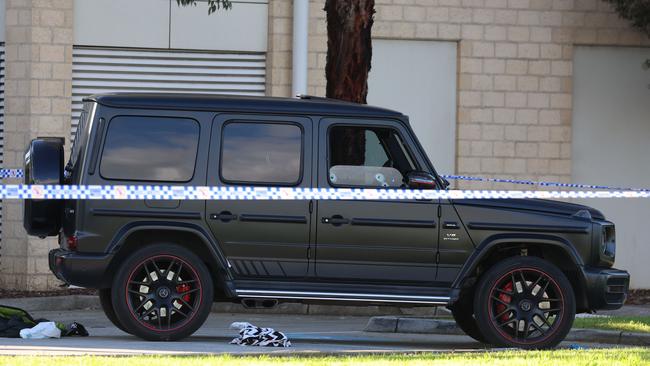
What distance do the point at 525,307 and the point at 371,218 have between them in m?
1.42

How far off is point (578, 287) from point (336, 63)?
4.94 metres

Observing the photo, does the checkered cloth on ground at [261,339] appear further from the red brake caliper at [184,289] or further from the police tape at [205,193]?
the police tape at [205,193]

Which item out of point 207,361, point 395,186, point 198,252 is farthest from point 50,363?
point 395,186

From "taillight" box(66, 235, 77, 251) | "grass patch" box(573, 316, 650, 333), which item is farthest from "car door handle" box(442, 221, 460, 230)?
"grass patch" box(573, 316, 650, 333)

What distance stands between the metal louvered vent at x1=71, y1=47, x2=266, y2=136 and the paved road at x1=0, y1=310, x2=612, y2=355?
13.2 ft

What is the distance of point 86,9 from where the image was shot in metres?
18.7

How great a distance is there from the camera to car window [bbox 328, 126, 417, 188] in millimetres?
11070

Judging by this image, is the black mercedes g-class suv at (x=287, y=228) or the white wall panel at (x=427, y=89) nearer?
the black mercedes g-class suv at (x=287, y=228)

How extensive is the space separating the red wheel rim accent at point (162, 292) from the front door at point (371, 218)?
3.23ft

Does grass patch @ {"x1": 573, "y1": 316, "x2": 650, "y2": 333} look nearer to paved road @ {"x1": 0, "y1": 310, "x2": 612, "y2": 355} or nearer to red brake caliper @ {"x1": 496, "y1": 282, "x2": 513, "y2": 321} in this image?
paved road @ {"x1": 0, "y1": 310, "x2": 612, "y2": 355}

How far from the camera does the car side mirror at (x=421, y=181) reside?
1101cm

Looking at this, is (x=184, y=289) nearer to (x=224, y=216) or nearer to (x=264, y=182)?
(x=224, y=216)

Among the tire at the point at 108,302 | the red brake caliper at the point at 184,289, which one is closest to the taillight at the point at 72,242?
the tire at the point at 108,302

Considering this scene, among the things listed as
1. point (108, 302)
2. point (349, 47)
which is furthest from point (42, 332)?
point (349, 47)
